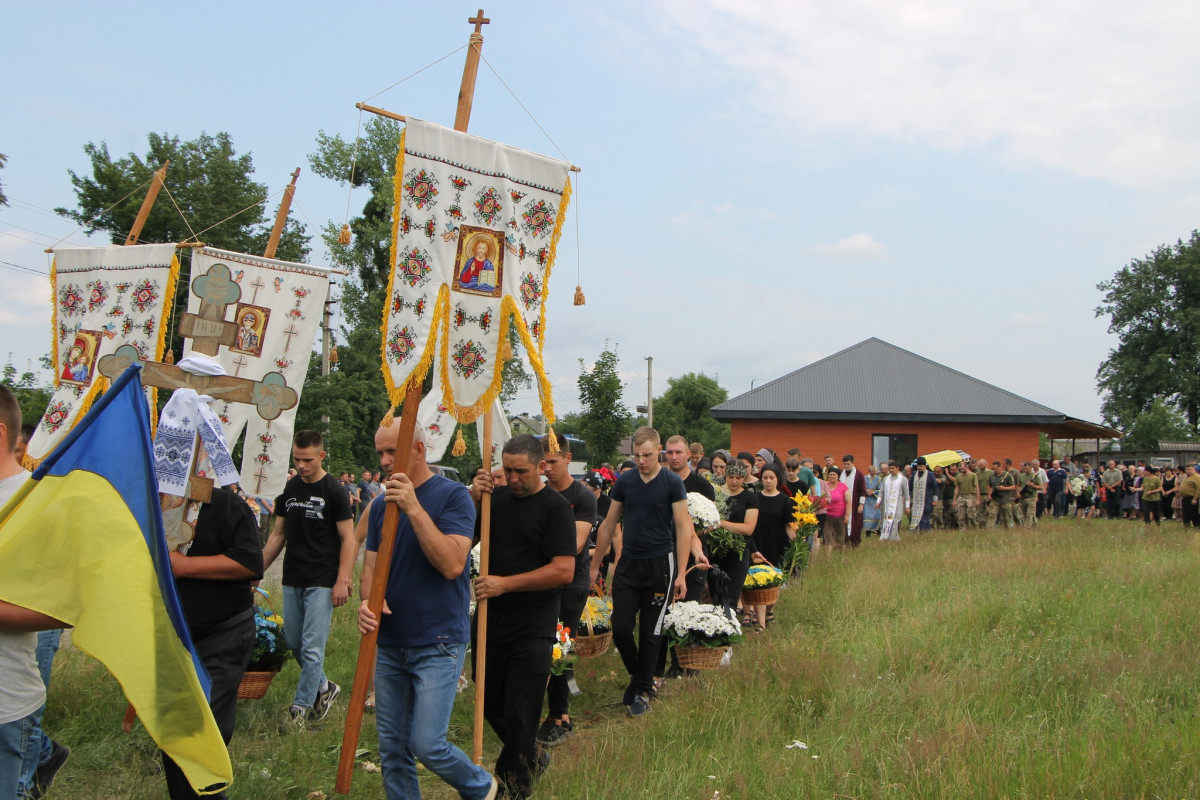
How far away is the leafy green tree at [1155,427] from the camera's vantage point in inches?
2441

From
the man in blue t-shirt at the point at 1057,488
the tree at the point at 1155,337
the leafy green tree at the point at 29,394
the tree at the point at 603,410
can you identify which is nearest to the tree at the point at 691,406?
the tree at the point at 1155,337

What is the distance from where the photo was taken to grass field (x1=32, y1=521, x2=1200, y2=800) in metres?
5.09

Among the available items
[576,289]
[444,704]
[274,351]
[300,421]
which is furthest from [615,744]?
[300,421]

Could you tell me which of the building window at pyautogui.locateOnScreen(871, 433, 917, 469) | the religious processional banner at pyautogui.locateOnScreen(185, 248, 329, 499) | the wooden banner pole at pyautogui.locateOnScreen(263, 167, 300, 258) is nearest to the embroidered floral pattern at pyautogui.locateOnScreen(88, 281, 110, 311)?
the religious processional banner at pyautogui.locateOnScreen(185, 248, 329, 499)

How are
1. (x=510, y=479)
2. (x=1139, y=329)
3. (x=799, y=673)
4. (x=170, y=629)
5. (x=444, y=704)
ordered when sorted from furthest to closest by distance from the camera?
(x=1139, y=329) < (x=799, y=673) < (x=510, y=479) < (x=444, y=704) < (x=170, y=629)

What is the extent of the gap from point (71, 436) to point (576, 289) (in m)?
3.99

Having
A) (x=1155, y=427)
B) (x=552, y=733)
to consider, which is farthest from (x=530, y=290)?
(x=1155, y=427)

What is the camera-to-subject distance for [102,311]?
8500 millimetres

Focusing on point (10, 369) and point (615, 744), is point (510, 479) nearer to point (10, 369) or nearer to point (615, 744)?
point (615, 744)

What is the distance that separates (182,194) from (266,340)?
73.1 ft

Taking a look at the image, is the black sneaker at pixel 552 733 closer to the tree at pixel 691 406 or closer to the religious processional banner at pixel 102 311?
the religious processional banner at pixel 102 311

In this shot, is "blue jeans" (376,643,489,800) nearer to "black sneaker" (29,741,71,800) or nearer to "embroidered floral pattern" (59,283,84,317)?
"black sneaker" (29,741,71,800)

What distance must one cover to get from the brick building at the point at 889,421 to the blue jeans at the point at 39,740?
29.1 meters

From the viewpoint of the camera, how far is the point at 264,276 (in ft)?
29.3
